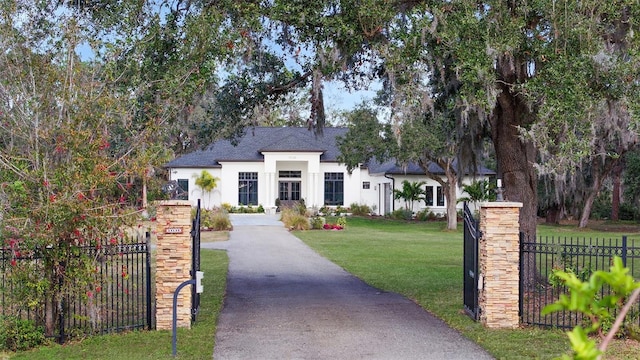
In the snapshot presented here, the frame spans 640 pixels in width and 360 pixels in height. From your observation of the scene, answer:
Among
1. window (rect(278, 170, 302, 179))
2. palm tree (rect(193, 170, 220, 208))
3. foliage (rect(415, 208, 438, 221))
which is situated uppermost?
window (rect(278, 170, 302, 179))

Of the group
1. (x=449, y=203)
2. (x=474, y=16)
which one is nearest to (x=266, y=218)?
(x=449, y=203)

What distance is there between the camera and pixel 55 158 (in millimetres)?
8617

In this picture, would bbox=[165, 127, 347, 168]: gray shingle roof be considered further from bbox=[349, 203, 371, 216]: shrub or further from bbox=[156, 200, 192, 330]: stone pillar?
bbox=[156, 200, 192, 330]: stone pillar

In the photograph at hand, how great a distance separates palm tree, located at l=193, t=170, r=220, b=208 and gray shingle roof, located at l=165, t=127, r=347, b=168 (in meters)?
0.93

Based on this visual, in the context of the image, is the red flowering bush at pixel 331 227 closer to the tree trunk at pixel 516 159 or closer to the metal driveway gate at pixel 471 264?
the tree trunk at pixel 516 159

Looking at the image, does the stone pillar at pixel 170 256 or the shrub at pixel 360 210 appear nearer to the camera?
the stone pillar at pixel 170 256

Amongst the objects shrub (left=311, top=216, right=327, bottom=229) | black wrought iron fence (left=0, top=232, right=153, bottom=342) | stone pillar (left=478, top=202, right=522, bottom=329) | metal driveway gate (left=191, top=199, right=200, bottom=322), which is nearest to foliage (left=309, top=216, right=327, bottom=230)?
shrub (left=311, top=216, right=327, bottom=229)

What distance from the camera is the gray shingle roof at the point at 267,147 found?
133 feet

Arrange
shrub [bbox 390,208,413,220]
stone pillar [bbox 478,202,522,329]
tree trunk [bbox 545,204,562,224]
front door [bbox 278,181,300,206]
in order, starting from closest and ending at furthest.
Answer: stone pillar [bbox 478,202,522,329] < tree trunk [bbox 545,204,562,224] < shrub [bbox 390,208,413,220] < front door [bbox 278,181,300,206]

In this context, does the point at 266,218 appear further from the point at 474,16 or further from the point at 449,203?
the point at 474,16

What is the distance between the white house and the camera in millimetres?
40188

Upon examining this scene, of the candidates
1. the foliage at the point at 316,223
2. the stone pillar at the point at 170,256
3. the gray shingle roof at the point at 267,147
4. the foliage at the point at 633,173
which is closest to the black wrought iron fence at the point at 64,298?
the stone pillar at the point at 170,256

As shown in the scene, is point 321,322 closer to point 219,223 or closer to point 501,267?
point 501,267

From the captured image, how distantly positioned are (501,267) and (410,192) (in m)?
28.7
